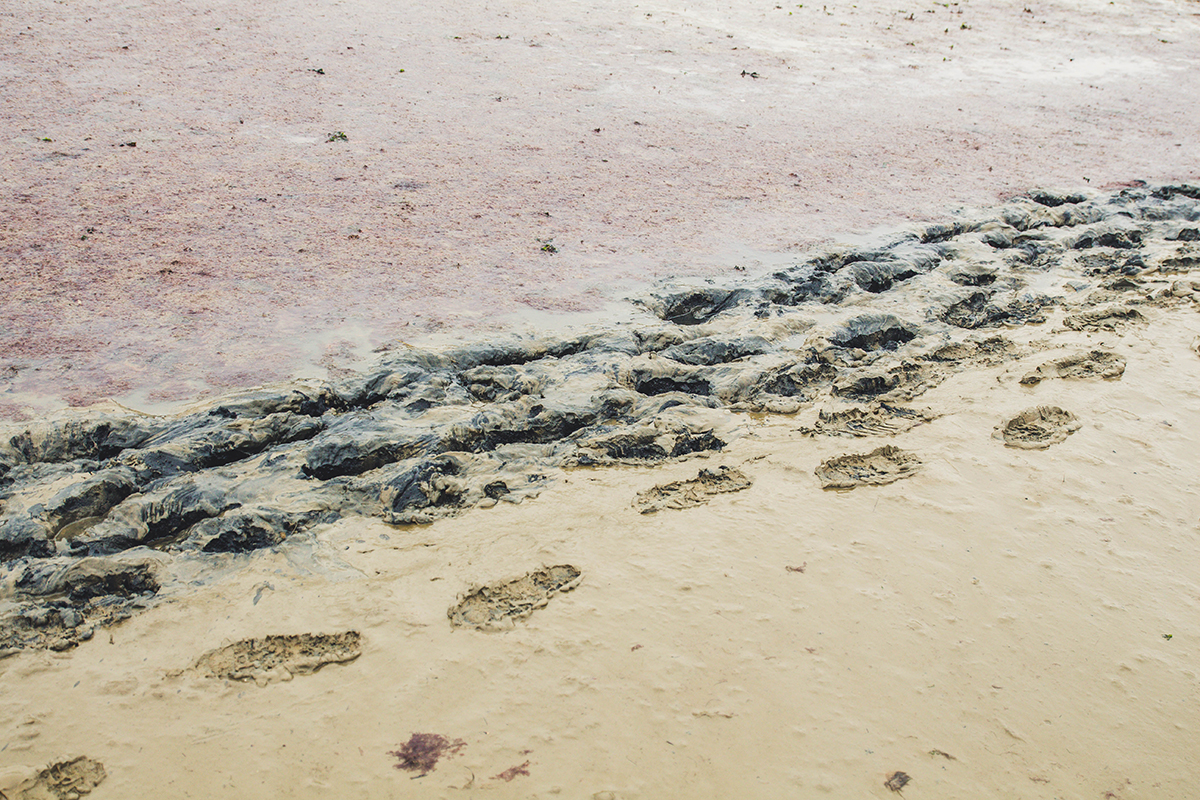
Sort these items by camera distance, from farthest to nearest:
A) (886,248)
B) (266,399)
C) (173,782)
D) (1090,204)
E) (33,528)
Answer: (1090,204), (886,248), (266,399), (33,528), (173,782)

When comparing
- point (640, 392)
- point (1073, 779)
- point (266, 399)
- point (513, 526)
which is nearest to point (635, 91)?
point (640, 392)

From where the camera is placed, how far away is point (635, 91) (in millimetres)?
9844

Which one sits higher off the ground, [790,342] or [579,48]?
[579,48]

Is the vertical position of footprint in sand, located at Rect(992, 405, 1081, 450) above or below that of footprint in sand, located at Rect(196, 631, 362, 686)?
above

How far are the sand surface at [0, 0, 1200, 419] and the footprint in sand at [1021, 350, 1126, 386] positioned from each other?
7.65ft

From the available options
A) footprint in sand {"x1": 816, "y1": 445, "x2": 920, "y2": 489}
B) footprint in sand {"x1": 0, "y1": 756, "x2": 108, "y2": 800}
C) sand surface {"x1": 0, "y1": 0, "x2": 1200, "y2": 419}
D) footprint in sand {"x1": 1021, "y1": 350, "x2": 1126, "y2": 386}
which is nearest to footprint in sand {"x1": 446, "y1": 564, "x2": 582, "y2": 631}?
footprint in sand {"x1": 0, "y1": 756, "x2": 108, "y2": 800}

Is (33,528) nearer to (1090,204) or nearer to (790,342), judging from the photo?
(790,342)

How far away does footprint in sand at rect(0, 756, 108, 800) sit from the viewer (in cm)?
225

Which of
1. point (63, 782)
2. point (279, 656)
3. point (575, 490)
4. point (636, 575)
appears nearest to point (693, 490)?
point (575, 490)

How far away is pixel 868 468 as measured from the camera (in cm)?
386

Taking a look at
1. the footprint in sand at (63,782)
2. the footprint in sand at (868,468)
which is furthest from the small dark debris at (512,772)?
the footprint in sand at (868,468)

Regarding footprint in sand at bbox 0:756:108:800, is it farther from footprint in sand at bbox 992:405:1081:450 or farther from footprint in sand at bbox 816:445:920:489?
footprint in sand at bbox 992:405:1081:450

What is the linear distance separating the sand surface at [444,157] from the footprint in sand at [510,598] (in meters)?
2.24

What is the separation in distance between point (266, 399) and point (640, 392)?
219cm
